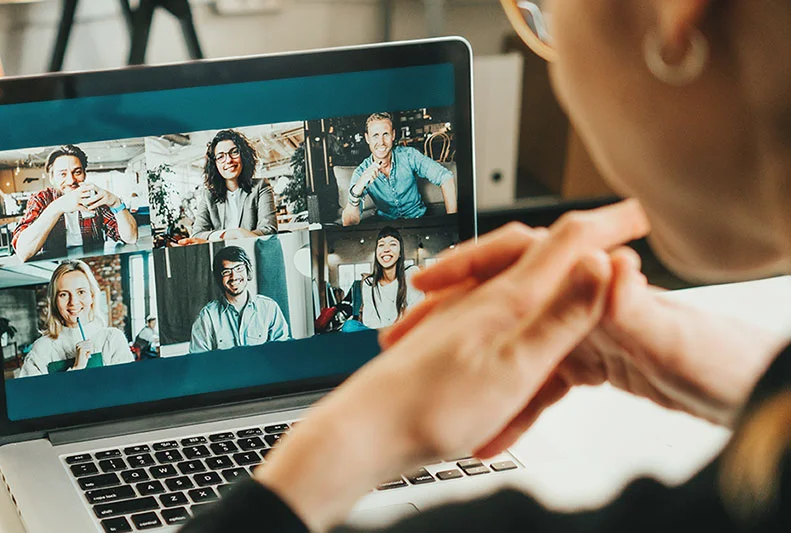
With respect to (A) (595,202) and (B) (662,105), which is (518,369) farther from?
(A) (595,202)

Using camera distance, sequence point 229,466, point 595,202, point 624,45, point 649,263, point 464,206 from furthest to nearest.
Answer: point 595,202 < point 649,263 < point 464,206 < point 229,466 < point 624,45

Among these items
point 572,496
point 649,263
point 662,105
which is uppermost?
point 662,105

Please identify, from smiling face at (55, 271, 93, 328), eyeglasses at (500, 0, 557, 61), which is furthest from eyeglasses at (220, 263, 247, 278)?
eyeglasses at (500, 0, 557, 61)

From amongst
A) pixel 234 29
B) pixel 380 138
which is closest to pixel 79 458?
pixel 380 138

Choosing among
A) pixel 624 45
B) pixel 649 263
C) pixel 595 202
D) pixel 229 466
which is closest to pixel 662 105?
pixel 624 45

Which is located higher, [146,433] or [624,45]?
[624,45]

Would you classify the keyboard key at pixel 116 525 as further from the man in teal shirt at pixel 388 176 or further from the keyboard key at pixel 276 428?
the man in teal shirt at pixel 388 176

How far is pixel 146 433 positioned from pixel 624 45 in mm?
533

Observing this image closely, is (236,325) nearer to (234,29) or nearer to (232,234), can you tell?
(232,234)

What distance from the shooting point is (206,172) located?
0.70 metres

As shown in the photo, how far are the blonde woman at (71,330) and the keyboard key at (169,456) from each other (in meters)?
0.09

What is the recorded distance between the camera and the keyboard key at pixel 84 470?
642 millimetres

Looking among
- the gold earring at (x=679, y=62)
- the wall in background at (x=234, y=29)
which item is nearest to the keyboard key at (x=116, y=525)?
the gold earring at (x=679, y=62)

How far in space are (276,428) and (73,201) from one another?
0.23 m
